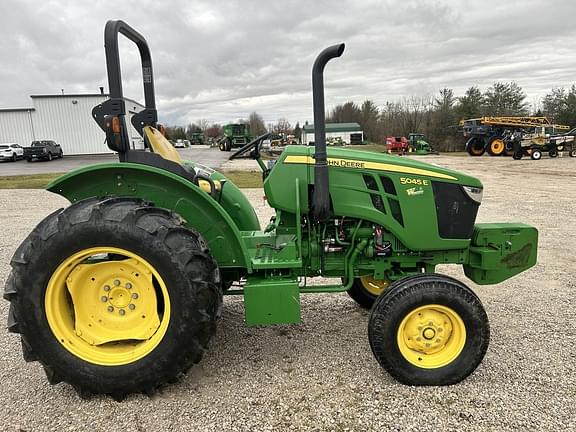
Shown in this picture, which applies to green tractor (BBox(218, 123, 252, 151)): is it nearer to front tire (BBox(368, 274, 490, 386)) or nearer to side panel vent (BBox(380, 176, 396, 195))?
side panel vent (BBox(380, 176, 396, 195))

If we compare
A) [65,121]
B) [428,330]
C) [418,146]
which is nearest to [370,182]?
[428,330]

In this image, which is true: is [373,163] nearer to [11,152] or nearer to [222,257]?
[222,257]

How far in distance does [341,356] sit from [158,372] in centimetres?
130

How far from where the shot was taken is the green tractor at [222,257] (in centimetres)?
256

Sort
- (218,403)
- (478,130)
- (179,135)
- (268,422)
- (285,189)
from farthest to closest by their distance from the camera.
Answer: (179,135) → (478,130) → (285,189) → (218,403) → (268,422)

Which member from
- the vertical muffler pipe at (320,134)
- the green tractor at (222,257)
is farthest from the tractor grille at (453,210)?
the vertical muffler pipe at (320,134)

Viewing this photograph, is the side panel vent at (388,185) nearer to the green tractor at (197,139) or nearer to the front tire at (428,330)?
the front tire at (428,330)

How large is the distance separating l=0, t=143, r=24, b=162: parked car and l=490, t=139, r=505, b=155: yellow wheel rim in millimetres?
31321

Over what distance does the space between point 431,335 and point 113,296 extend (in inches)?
78.9

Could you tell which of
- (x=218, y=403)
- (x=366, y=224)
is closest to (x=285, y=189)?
(x=366, y=224)

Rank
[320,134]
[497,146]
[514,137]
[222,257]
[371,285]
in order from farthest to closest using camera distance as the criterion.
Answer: [497,146] < [514,137] < [371,285] < [222,257] < [320,134]

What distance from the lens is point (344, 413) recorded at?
2.56m

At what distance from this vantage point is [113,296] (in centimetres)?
276

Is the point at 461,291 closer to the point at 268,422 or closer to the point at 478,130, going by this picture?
the point at 268,422
